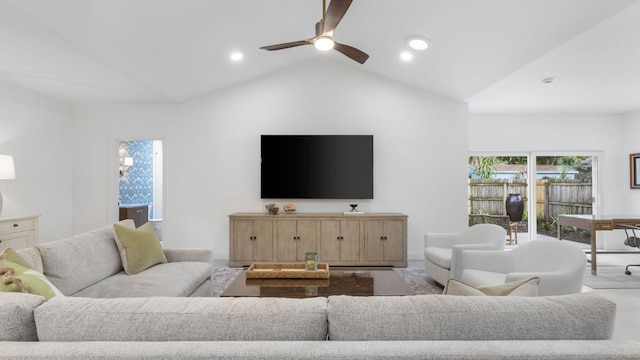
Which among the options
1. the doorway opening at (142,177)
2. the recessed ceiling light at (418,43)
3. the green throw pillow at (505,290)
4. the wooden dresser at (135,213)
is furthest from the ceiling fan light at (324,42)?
the doorway opening at (142,177)

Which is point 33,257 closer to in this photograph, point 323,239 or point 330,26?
point 330,26

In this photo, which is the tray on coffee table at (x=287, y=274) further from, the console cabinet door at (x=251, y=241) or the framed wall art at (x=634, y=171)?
the framed wall art at (x=634, y=171)

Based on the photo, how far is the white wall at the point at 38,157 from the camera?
14.1 feet

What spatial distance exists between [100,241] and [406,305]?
99.4 inches

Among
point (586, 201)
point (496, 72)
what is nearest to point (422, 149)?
point (496, 72)

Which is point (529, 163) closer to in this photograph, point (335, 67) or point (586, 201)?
point (586, 201)

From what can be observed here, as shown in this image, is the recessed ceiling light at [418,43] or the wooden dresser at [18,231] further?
the recessed ceiling light at [418,43]

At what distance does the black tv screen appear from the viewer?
5176 millimetres

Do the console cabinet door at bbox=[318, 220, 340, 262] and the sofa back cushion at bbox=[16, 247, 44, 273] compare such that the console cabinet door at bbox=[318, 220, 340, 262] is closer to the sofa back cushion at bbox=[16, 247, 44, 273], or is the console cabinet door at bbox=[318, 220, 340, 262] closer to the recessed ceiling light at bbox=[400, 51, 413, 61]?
the recessed ceiling light at bbox=[400, 51, 413, 61]

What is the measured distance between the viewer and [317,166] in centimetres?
518

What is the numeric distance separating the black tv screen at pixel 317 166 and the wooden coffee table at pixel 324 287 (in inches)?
91.2

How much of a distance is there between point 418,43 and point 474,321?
11.8 ft

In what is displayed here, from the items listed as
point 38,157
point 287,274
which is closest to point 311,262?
point 287,274

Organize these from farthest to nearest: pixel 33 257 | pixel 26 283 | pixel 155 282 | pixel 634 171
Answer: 1. pixel 634 171
2. pixel 155 282
3. pixel 33 257
4. pixel 26 283
